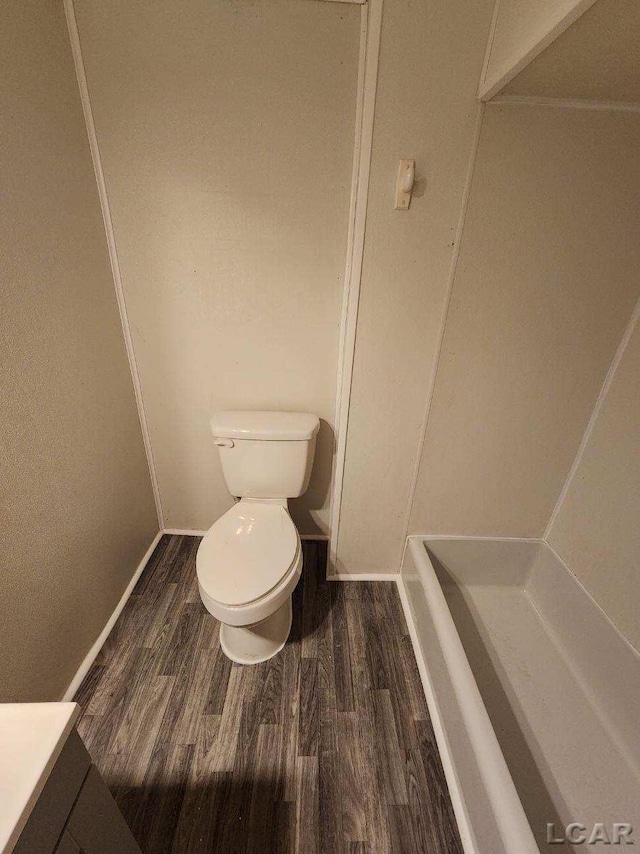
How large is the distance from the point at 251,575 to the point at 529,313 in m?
1.27

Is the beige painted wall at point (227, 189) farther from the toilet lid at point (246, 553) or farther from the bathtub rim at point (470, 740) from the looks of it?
the bathtub rim at point (470, 740)

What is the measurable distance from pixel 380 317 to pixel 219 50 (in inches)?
36.1

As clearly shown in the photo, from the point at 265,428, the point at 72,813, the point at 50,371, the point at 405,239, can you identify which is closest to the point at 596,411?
the point at 405,239

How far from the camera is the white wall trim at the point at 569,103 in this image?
98 cm

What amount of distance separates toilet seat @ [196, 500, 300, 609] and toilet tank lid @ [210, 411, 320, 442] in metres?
0.30

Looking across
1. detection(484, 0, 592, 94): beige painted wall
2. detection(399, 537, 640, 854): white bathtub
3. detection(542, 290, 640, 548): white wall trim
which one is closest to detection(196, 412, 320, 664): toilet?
detection(399, 537, 640, 854): white bathtub

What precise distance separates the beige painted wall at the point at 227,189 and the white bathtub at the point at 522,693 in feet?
2.65

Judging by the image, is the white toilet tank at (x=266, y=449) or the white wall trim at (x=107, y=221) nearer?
the white wall trim at (x=107, y=221)

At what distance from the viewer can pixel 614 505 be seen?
1254 millimetres

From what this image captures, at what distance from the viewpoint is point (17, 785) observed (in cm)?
44

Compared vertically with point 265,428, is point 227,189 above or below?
above

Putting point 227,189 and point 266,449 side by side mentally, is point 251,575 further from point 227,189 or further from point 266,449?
point 227,189

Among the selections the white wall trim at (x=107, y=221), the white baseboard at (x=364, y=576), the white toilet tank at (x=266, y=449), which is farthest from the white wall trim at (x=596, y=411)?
the white wall trim at (x=107, y=221)

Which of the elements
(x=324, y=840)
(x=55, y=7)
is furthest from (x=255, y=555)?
(x=55, y=7)
